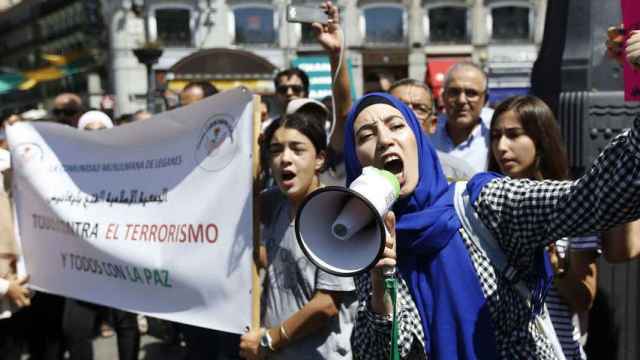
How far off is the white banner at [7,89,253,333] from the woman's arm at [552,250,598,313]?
1240mm

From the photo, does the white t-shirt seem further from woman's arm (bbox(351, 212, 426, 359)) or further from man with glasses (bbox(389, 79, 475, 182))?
man with glasses (bbox(389, 79, 475, 182))

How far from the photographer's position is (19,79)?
735cm

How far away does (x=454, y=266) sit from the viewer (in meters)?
1.93

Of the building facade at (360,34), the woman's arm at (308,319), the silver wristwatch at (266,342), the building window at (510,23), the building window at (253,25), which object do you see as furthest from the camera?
the building window at (510,23)

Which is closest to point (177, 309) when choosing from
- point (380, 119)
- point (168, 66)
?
point (380, 119)

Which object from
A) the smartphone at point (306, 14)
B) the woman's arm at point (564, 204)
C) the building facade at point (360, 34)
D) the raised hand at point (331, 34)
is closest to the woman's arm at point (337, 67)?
the raised hand at point (331, 34)

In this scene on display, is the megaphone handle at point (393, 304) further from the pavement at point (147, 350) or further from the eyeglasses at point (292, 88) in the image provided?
the pavement at point (147, 350)

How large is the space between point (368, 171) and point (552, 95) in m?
2.42

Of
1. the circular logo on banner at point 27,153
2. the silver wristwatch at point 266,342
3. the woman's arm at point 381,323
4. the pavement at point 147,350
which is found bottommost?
the pavement at point 147,350

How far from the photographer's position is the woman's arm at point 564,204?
160cm

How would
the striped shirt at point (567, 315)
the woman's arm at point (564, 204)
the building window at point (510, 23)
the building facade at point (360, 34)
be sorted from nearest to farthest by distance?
1. the woman's arm at point (564, 204)
2. the striped shirt at point (567, 315)
3. the building facade at point (360, 34)
4. the building window at point (510, 23)

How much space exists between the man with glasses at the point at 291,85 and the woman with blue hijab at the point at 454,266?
2810mm

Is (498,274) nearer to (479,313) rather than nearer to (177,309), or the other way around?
(479,313)

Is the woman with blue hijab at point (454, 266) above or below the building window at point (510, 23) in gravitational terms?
below
